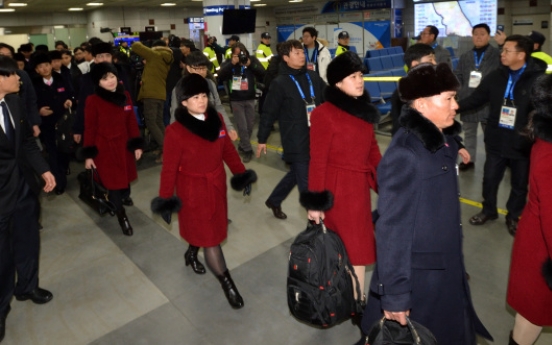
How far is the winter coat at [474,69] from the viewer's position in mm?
5289

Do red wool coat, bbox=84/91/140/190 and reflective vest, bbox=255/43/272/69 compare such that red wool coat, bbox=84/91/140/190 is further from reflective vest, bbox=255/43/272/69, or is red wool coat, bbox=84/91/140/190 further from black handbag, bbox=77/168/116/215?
reflective vest, bbox=255/43/272/69

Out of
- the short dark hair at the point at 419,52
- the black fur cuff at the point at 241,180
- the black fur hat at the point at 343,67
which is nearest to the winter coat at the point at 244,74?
the short dark hair at the point at 419,52

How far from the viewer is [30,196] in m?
3.17

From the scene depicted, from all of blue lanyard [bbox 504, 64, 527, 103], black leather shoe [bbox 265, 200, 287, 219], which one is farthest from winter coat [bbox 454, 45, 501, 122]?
black leather shoe [bbox 265, 200, 287, 219]

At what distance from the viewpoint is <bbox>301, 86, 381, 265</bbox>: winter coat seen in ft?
8.45

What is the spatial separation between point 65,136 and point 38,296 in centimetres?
249

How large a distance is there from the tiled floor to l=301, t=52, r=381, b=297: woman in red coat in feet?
2.34

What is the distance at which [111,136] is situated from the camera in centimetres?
425

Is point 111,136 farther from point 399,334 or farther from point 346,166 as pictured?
point 399,334

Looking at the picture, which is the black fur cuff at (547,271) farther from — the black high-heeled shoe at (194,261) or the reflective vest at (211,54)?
the reflective vest at (211,54)

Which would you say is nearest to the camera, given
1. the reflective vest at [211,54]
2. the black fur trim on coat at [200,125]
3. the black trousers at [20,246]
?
the black fur trim on coat at [200,125]

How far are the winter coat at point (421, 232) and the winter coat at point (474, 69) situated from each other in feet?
12.5

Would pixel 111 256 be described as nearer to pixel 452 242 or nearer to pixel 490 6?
pixel 452 242

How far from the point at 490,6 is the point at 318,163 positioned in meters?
17.2
